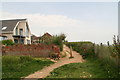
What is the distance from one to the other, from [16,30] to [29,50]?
18243 millimetres

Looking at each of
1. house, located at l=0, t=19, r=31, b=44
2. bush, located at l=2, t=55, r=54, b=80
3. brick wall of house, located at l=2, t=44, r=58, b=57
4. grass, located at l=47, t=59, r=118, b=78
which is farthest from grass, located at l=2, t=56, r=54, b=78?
house, located at l=0, t=19, r=31, b=44

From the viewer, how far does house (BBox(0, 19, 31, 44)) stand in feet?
88.7

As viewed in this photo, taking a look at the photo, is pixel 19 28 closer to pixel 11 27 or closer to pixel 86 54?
pixel 11 27

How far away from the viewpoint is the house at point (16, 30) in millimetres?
27041

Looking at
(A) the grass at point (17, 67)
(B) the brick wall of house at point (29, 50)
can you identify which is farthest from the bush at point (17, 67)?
(B) the brick wall of house at point (29, 50)

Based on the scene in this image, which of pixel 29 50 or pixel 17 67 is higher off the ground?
pixel 29 50

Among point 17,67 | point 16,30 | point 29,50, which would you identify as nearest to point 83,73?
point 17,67

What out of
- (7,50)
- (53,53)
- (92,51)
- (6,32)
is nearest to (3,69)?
(7,50)

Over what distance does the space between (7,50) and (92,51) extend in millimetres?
8175

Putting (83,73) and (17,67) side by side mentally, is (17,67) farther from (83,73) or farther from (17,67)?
(83,73)

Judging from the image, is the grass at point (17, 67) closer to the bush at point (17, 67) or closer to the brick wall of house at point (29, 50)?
the bush at point (17, 67)

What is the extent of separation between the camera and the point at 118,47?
545 centimetres

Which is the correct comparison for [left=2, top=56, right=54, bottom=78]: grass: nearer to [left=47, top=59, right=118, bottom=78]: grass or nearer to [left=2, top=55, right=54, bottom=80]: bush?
[left=2, top=55, right=54, bottom=80]: bush

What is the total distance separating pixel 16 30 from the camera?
29156 millimetres
